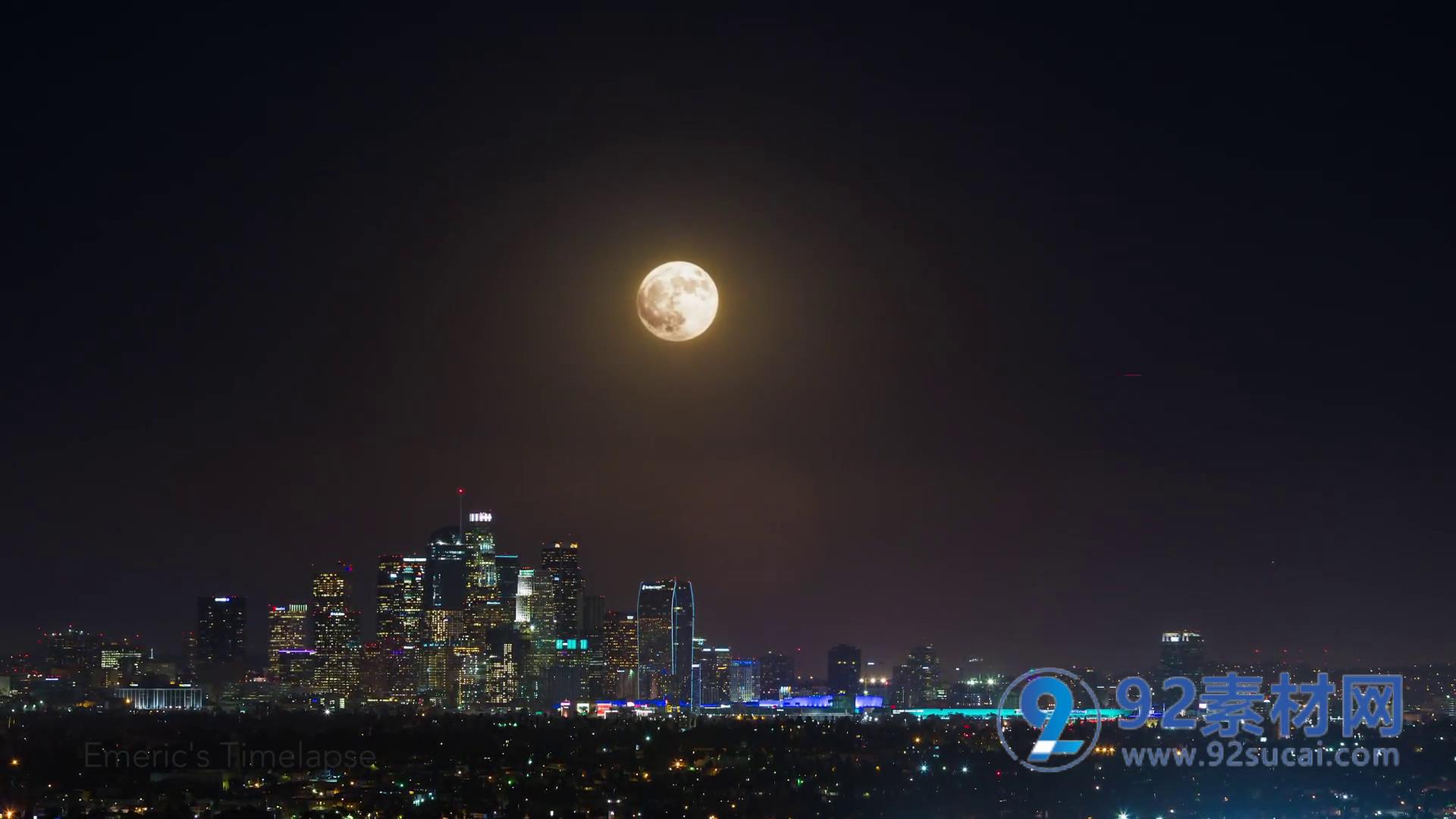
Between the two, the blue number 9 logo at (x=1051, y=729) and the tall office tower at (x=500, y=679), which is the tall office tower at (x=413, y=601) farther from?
the blue number 9 logo at (x=1051, y=729)

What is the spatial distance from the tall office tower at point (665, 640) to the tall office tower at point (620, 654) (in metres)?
0.75

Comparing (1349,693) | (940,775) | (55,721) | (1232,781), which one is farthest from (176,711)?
(1349,693)

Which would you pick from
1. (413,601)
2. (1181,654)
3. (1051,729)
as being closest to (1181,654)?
(1181,654)

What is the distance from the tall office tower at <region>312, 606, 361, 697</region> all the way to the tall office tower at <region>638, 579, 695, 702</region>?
97.0ft

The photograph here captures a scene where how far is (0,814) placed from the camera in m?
51.3

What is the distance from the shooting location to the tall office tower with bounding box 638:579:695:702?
176000 mm

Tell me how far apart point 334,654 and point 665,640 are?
3467cm

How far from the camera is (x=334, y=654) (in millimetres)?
176125

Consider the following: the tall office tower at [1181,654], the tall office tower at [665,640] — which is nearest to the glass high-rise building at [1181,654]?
the tall office tower at [1181,654]

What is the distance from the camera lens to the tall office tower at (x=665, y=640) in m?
176

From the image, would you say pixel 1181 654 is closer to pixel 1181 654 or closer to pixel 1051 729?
pixel 1181 654

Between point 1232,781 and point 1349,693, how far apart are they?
17008mm

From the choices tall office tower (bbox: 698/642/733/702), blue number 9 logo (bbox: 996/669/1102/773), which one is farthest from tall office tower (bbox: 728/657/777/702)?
blue number 9 logo (bbox: 996/669/1102/773)

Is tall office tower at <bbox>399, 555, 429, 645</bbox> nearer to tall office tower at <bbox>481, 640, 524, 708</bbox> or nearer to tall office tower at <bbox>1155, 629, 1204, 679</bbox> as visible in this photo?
tall office tower at <bbox>481, 640, 524, 708</bbox>
